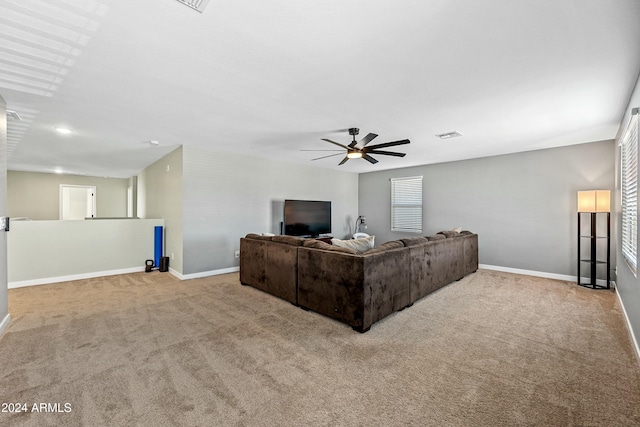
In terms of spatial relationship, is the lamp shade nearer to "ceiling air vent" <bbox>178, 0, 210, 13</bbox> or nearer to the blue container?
"ceiling air vent" <bbox>178, 0, 210, 13</bbox>

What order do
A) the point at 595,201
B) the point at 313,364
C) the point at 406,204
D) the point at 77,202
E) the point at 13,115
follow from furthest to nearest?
the point at 77,202, the point at 406,204, the point at 595,201, the point at 13,115, the point at 313,364

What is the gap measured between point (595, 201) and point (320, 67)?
4724mm

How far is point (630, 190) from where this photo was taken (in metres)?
2.89

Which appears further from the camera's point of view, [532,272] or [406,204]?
[406,204]

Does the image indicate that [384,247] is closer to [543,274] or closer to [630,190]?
[630,190]

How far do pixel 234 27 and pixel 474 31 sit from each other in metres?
1.59

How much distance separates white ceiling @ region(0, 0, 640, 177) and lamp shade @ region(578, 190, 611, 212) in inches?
35.1

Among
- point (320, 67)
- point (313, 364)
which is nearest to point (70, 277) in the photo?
point (313, 364)

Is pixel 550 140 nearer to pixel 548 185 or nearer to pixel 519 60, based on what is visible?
pixel 548 185

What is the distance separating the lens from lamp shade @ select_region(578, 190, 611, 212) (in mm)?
4051

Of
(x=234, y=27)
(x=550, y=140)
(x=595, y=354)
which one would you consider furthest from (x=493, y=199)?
(x=234, y=27)

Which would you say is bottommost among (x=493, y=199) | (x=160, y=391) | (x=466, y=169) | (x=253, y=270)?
(x=160, y=391)

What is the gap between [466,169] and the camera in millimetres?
5965

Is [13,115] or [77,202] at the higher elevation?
[13,115]
